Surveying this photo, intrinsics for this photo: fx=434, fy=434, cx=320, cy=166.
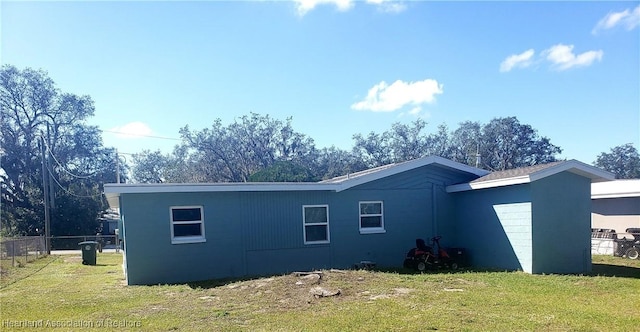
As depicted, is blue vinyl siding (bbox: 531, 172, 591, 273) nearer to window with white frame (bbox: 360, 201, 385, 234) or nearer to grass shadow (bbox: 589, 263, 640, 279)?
grass shadow (bbox: 589, 263, 640, 279)

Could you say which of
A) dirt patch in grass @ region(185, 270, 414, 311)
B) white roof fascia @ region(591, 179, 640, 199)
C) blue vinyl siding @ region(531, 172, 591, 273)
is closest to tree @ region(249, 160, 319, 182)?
white roof fascia @ region(591, 179, 640, 199)

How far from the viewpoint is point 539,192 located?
36.5 feet

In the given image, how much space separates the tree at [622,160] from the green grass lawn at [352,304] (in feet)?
217

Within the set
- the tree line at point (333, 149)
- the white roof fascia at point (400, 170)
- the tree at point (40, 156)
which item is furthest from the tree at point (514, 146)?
the tree at point (40, 156)

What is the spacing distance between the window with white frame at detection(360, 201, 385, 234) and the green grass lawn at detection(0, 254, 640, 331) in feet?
10.5

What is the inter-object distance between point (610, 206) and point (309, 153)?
105 feet

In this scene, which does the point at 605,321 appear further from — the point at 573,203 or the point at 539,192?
the point at 573,203

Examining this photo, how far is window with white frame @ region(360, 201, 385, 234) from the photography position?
13469mm

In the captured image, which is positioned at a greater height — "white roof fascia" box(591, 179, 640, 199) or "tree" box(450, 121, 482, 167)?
"tree" box(450, 121, 482, 167)

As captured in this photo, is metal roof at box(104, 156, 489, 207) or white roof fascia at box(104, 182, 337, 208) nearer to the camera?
white roof fascia at box(104, 182, 337, 208)

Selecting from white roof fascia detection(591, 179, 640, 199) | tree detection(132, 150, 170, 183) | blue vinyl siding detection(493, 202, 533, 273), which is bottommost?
blue vinyl siding detection(493, 202, 533, 273)

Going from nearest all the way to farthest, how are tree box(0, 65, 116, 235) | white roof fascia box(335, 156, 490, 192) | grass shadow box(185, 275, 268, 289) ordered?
grass shadow box(185, 275, 268, 289), white roof fascia box(335, 156, 490, 192), tree box(0, 65, 116, 235)

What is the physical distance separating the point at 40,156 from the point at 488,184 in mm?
37954

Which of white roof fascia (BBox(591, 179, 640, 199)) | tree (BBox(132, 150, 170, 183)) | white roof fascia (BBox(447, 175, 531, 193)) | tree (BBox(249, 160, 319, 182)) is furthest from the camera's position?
tree (BBox(132, 150, 170, 183))
